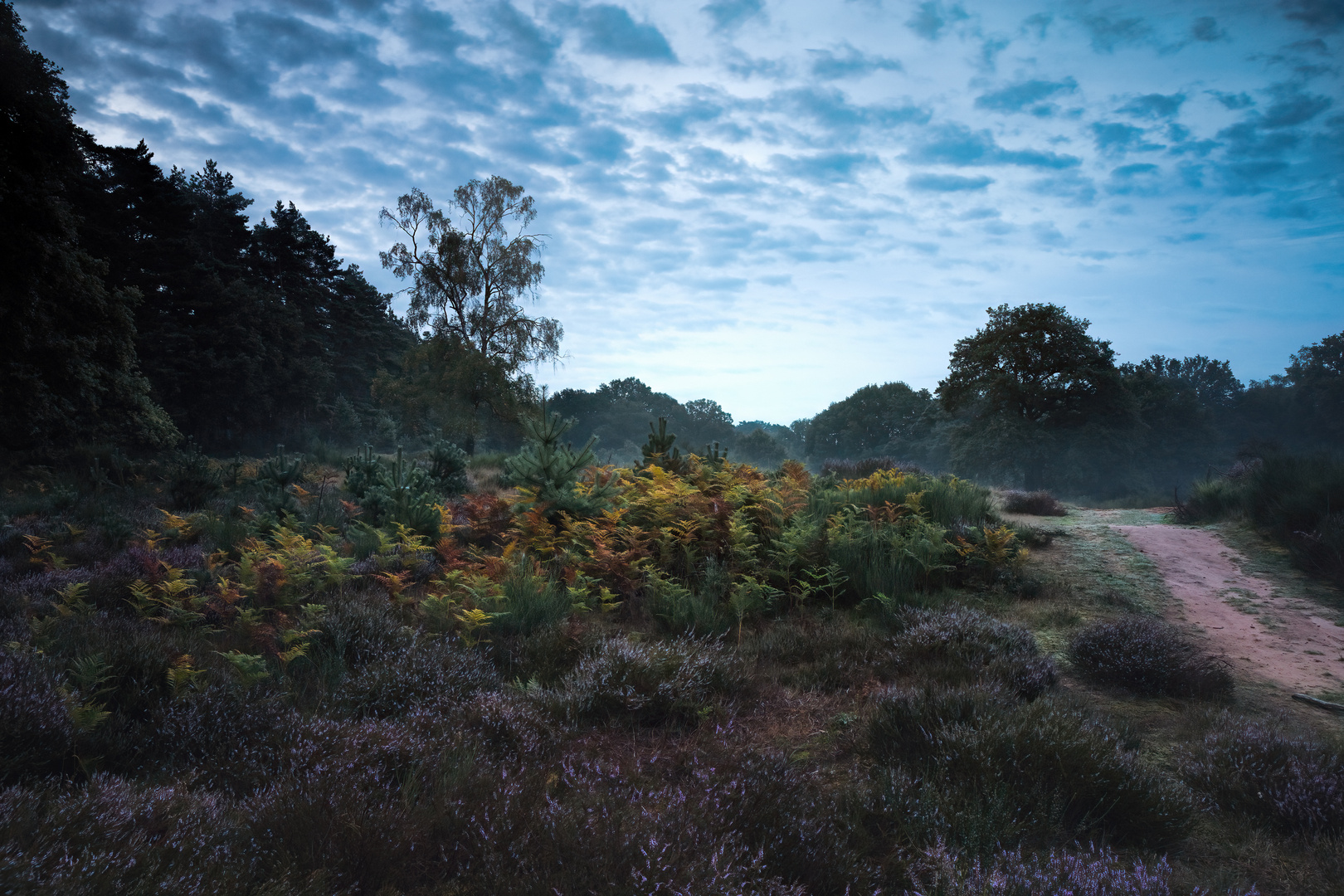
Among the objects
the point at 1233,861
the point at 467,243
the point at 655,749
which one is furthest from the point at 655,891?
the point at 467,243

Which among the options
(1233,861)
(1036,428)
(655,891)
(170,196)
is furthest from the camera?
(1036,428)

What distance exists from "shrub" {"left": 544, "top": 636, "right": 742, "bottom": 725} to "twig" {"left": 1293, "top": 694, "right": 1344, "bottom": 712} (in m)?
3.77

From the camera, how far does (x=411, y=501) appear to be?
874cm

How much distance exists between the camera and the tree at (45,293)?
1095cm

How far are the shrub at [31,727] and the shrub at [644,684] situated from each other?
85.6 inches

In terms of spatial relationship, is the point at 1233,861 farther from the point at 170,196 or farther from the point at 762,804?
the point at 170,196

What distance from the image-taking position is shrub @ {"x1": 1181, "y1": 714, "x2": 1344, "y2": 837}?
2.51 meters

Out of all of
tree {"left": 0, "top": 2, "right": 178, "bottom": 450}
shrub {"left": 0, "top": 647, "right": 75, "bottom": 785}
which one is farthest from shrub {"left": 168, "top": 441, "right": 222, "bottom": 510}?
shrub {"left": 0, "top": 647, "right": 75, "bottom": 785}

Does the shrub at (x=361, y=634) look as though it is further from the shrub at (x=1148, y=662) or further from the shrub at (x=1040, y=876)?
the shrub at (x=1148, y=662)

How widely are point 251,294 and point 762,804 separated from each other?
34426 mm

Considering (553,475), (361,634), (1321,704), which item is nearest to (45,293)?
(553,475)

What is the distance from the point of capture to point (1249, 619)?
221 inches

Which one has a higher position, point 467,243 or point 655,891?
point 467,243

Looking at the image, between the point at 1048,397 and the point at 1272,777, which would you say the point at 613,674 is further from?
the point at 1048,397
